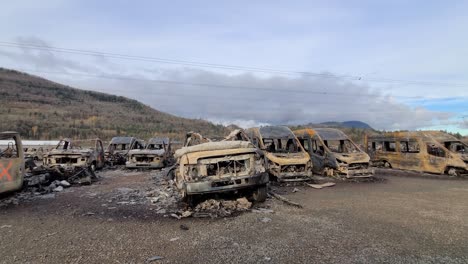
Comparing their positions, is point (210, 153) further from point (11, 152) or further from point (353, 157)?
point (353, 157)

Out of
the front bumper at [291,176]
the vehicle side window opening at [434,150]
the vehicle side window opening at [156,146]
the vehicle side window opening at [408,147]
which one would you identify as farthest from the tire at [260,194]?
the vehicle side window opening at [156,146]

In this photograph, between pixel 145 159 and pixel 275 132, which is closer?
pixel 275 132

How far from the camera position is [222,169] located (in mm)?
7043

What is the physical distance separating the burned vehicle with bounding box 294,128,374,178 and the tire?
520 centimetres

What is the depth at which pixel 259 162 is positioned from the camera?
7258mm

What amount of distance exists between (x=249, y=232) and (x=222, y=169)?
1987 millimetres

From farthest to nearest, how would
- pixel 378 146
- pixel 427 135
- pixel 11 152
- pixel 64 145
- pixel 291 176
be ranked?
pixel 378 146
pixel 64 145
pixel 427 135
pixel 291 176
pixel 11 152

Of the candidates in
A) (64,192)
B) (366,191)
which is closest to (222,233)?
(366,191)

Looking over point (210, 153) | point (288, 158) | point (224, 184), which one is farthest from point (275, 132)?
point (224, 184)

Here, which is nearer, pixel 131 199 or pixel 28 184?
pixel 131 199

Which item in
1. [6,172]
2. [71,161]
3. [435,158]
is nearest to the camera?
[6,172]

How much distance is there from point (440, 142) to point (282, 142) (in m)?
7.08

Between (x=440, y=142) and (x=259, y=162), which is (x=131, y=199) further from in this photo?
(x=440, y=142)

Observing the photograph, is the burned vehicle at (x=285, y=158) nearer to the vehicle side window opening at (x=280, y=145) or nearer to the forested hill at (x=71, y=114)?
the vehicle side window opening at (x=280, y=145)
